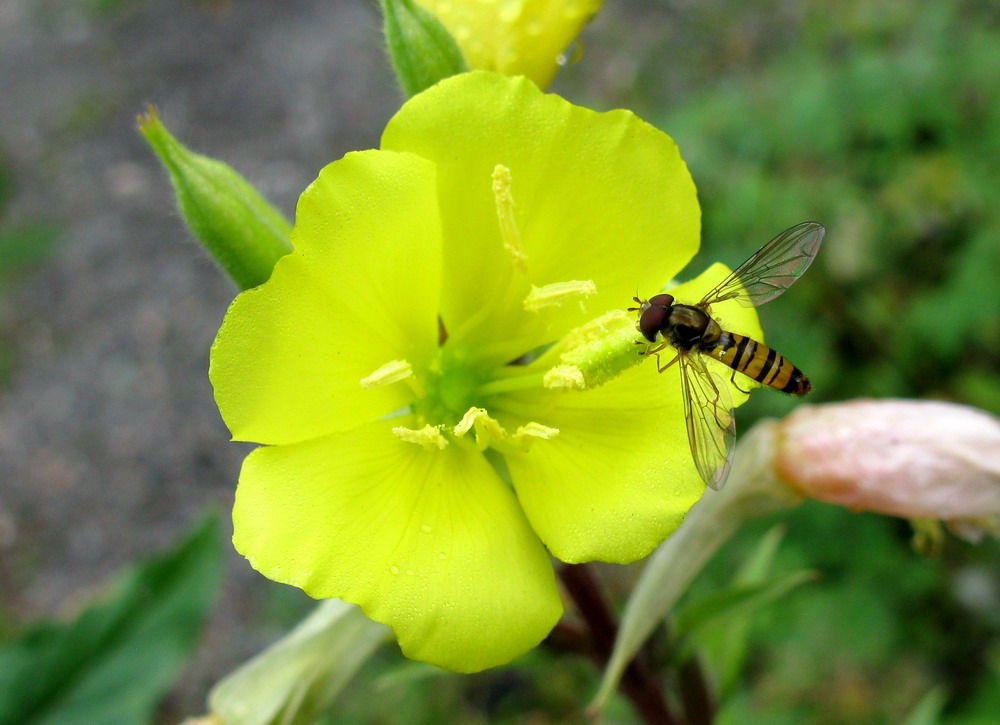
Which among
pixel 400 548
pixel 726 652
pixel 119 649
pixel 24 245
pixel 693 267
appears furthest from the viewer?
pixel 24 245

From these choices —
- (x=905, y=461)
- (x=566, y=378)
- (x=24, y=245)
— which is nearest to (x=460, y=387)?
(x=566, y=378)

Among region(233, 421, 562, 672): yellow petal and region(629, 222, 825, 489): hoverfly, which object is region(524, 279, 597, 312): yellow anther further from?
region(233, 421, 562, 672): yellow petal

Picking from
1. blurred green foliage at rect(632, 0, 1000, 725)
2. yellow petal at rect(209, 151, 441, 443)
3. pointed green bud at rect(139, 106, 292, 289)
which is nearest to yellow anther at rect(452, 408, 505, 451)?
yellow petal at rect(209, 151, 441, 443)

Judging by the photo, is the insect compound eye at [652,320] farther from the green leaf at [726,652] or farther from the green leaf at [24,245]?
the green leaf at [24,245]

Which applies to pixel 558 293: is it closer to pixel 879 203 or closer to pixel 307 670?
pixel 307 670

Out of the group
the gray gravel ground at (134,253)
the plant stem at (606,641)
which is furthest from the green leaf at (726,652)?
the gray gravel ground at (134,253)

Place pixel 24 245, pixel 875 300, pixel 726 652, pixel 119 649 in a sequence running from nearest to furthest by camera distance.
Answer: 1. pixel 726 652
2. pixel 119 649
3. pixel 875 300
4. pixel 24 245
